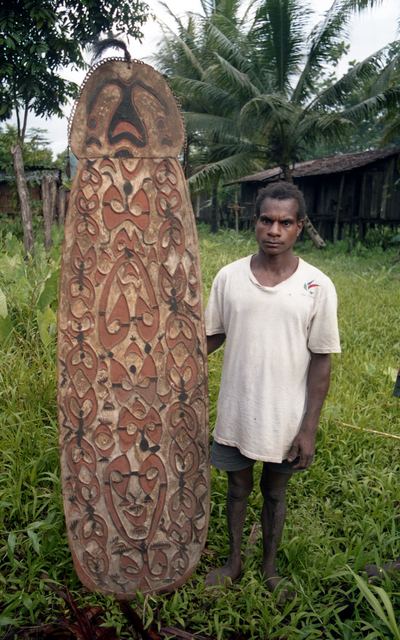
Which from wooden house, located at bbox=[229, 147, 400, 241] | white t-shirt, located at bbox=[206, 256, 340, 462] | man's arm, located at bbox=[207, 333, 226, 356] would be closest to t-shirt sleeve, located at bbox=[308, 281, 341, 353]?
white t-shirt, located at bbox=[206, 256, 340, 462]

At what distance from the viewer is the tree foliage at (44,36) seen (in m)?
7.79

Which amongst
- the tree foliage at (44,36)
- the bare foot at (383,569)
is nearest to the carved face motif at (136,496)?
the bare foot at (383,569)

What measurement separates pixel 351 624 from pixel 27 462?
1453 millimetres

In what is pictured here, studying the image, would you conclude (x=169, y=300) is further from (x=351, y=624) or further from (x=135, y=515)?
(x=351, y=624)

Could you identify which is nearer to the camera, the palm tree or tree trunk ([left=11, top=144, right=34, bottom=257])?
tree trunk ([left=11, top=144, right=34, bottom=257])

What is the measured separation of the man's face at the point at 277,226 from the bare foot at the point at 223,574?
115 centimetres

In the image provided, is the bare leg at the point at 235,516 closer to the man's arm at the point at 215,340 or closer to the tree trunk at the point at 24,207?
the man's arm at the point at 215,340

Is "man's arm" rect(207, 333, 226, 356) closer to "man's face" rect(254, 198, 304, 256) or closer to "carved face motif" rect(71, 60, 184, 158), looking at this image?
"man's face" rect(254, 198, 304, 256)

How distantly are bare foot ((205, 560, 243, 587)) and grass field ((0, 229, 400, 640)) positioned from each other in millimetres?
32

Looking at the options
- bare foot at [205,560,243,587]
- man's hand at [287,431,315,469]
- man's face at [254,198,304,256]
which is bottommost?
bare foot at [205,560,243,587]

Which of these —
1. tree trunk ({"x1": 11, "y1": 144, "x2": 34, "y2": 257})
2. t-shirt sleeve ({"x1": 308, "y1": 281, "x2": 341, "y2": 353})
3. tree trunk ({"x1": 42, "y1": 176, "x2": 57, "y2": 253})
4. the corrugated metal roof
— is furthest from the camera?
the corrugated metal roof

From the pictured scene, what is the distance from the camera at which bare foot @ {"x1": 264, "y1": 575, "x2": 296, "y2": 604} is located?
169cm

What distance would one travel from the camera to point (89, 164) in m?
1.64

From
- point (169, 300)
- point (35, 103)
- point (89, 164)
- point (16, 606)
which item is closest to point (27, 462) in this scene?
point (16, 606)
